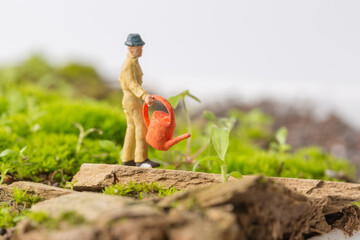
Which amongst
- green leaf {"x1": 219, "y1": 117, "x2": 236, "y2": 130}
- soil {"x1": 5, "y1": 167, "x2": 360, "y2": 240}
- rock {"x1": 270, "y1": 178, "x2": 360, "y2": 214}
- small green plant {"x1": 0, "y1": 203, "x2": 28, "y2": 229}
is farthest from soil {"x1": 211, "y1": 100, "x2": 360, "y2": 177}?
small green plant {"x1": 0, "y1": 203, "x2": 28, "y2": 229}

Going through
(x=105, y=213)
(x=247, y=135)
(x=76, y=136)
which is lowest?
(x=247, y=135)

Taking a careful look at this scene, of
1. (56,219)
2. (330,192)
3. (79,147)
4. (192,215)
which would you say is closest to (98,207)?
(56,219)

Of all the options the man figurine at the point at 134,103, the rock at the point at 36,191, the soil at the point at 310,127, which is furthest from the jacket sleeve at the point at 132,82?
the soil at the point at 310,127

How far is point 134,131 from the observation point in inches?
56.0

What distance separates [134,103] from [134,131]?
111 mm

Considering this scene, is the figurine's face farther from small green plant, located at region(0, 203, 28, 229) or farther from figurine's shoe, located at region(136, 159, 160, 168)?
small green plant, located at region(0, 203, 28, 229)

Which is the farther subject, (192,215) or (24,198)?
(24,198)

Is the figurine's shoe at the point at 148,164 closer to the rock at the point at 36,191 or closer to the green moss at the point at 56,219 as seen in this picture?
the rock at the point at 36,191

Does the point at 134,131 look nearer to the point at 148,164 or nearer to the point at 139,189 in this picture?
the point at 148,164

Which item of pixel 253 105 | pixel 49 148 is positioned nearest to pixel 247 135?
pixel 253 105

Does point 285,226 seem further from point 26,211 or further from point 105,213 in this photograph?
point 26,211

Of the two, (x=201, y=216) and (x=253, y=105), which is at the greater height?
(x=201, y=216)

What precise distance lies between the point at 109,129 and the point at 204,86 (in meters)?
2.98

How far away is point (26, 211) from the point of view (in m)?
1.08
